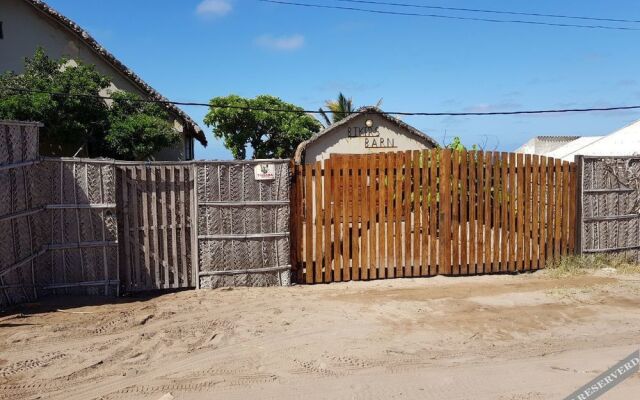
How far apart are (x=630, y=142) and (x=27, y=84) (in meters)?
19.9

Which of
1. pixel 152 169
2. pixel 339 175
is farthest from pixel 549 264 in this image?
pixel 152 169

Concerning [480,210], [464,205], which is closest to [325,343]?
[464,205]

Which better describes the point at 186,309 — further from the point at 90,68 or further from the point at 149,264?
the point at 90,68

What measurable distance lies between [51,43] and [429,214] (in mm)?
12380

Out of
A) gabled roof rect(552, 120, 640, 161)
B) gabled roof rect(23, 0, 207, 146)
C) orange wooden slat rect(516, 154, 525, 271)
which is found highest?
gabled roof rect(23, 0, 207, 146)

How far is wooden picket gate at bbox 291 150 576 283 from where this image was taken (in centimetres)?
760

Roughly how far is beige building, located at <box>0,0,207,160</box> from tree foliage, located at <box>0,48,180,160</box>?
0.74 meters

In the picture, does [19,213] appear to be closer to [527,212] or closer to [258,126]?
[527,212]

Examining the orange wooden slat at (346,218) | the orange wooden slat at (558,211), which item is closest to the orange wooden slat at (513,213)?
the orange wooden slat at (558,211)

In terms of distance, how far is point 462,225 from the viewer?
8172 mm

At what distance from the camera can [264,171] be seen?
23.8ft

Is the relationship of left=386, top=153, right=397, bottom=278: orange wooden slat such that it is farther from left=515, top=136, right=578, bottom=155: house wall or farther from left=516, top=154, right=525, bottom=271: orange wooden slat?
left=515, top=136, right=578, bottom=155: house wall

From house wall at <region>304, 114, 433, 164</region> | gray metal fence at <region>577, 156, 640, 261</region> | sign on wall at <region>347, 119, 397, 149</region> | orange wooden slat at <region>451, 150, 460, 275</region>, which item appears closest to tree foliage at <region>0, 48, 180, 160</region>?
house wall at <region>304, 114, 433, 164</region>

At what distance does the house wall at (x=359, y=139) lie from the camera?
20.1 m
